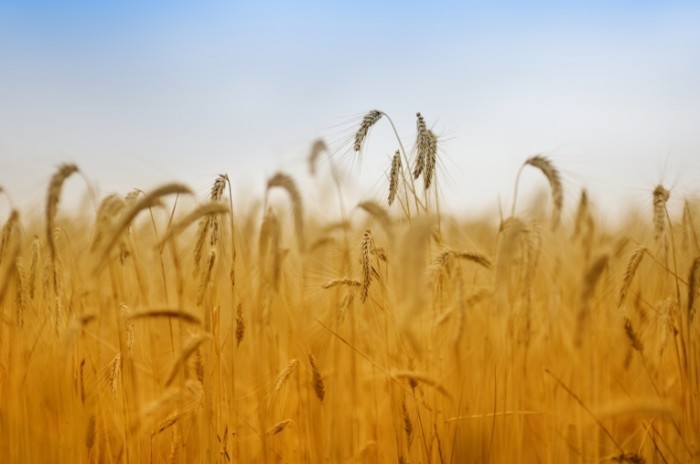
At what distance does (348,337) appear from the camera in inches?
136

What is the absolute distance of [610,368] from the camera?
12.1ft

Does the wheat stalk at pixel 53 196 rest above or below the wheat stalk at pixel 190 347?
above

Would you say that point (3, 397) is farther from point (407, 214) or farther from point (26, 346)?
point (407, 214)

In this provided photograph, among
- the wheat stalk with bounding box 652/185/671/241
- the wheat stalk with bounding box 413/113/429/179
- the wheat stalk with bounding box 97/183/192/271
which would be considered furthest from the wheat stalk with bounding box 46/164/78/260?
the wheat stalk with bounding box 652/185/671/241

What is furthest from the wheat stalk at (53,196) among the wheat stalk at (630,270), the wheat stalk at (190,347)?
the wheat stalk at (630,270)

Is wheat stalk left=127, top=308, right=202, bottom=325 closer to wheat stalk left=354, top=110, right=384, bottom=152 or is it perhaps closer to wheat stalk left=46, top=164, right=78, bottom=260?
wheat stalk left=46, top=164, right=78, bottom=260

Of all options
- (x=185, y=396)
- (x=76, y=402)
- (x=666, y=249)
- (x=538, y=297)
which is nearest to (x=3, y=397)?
(x=76, y=402)

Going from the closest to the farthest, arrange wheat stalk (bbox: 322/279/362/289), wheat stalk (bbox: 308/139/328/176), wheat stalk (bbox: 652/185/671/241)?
wheat stalk (bbox: 322/279/362/289) < wheat stalk (bbox: 652/185/671/241) < wheat stalk (bbox: 308/139/328/176)

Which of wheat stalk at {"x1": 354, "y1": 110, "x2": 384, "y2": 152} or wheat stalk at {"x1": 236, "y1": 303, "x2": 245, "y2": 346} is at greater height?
wheat stalk at {"x1": 354, "y1": 110, "x2": 384, "y2": 152}

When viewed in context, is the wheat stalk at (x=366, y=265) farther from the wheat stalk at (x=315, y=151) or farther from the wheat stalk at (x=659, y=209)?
the wheat stalk at (x=659, y=209)

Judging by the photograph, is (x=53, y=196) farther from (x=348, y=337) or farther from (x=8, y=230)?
(x=348, y=337)

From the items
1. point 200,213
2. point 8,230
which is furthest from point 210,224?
point 8,230

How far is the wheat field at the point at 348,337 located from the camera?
8.38 ft

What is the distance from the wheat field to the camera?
8.38 ft
